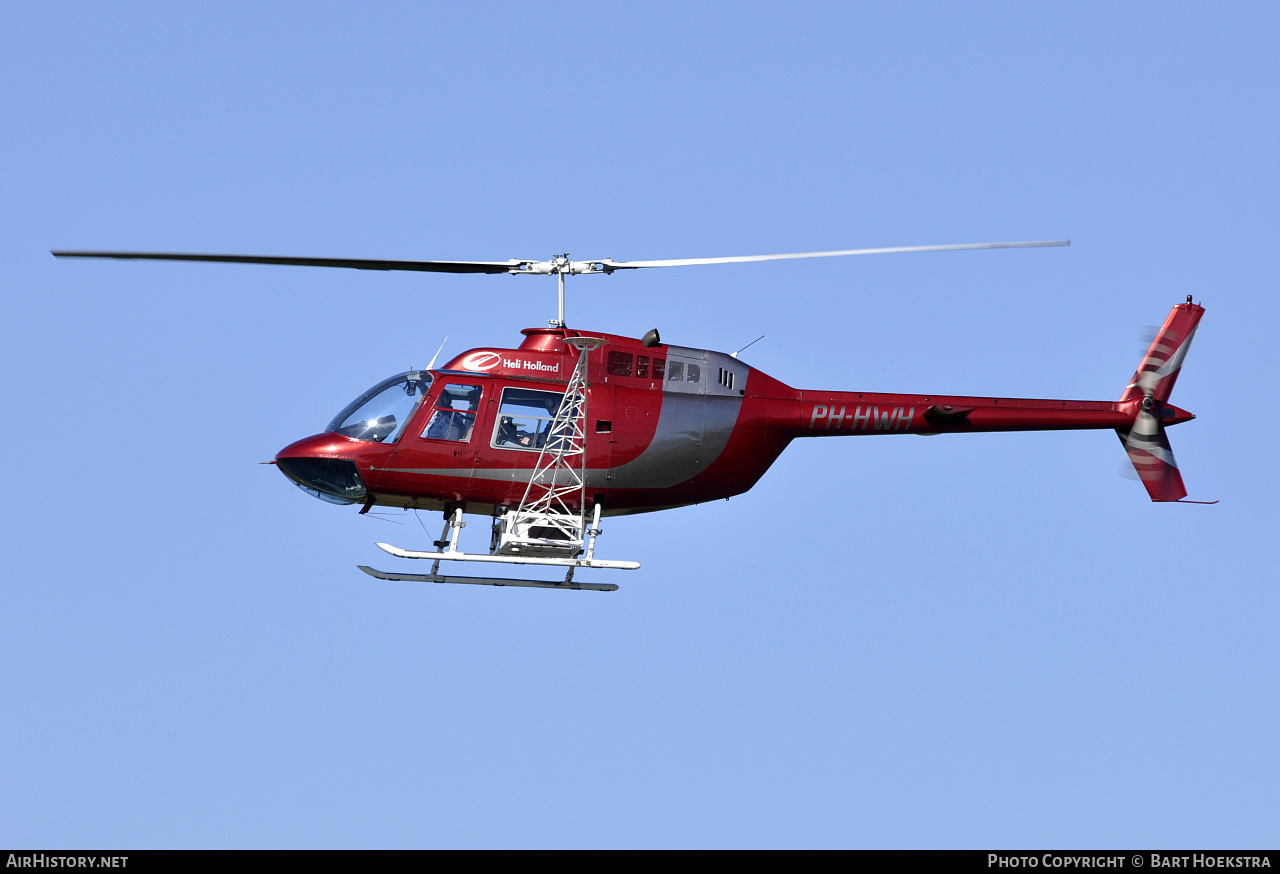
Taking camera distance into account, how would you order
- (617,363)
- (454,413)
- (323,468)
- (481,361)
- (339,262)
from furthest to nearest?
(617,363) < (481,361) < (454,413) < (323,468) < (339,262)

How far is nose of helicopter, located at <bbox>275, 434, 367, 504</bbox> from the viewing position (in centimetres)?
2589

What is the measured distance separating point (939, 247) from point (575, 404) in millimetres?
6004

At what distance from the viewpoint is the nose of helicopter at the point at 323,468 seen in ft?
84.9

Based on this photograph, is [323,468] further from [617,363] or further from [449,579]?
[617,363]

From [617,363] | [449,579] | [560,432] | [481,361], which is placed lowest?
[449,579]

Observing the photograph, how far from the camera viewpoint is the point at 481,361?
26.6 metres

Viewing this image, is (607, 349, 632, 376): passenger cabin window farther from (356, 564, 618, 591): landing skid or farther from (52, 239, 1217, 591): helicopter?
(356, 564, 618, 591): landing skid

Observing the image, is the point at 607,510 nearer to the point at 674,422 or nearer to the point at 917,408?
the point at 674,422

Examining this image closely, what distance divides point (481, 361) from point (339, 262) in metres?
3.09

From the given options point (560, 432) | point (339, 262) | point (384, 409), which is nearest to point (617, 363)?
point (560, 432)
